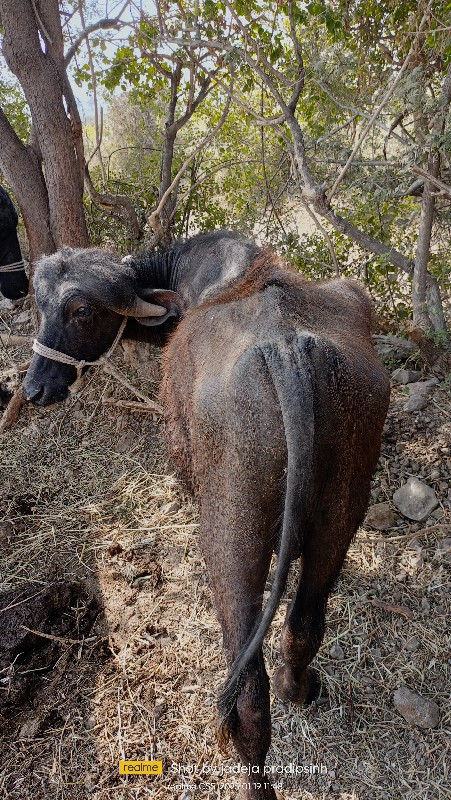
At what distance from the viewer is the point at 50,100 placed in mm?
4391

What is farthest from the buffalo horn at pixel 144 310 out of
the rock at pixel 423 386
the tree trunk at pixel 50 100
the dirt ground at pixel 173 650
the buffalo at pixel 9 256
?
the buffalo at pixel 9 256

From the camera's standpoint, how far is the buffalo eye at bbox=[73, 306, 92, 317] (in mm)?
3223

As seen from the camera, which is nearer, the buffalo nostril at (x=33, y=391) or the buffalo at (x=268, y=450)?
the buffalo at (x=268, y=450)

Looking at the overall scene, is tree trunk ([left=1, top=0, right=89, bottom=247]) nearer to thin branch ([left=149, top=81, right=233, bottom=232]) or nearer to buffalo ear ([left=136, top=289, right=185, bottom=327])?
thin branch ([left=149, top=81, right=233, bottom=232])

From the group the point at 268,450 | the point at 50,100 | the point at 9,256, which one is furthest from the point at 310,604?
the point at 9,256

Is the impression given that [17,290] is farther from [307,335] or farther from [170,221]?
[307,335]

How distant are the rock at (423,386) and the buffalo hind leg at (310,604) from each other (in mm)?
2239

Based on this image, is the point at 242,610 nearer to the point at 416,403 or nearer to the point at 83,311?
the point at 83,311

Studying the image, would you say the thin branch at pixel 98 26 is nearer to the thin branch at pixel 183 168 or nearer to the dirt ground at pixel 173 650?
the thin branch at pixel 183 168

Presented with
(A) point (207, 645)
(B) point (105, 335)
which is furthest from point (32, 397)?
(A) point (207, 645)

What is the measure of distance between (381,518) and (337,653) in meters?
0.92

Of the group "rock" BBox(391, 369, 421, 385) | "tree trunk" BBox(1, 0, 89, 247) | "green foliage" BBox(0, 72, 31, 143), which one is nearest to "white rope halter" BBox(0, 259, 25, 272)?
"tree trunk" BBox(1, 0, 89, 247)

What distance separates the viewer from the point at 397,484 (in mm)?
3547

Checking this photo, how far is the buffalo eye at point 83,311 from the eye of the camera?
3.22 meters
